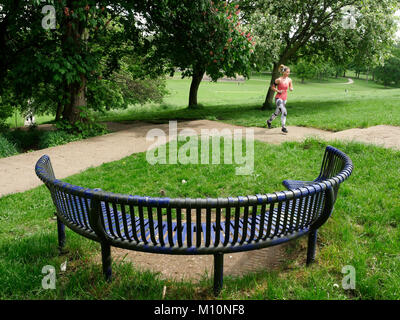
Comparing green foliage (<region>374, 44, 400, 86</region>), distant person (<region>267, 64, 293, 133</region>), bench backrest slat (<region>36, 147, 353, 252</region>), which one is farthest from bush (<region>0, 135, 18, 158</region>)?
green foliage (<region>374, 44, 400, 86</region>)

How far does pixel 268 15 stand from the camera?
53.2 ft

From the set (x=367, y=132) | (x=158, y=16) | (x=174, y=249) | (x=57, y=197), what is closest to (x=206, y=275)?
(x=174, y=249)

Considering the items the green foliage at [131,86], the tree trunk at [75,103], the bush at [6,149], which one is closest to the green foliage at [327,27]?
the green foliage at [131,86]

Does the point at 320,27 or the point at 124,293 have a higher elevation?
the point at 320,27

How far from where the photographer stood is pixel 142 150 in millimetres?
7984

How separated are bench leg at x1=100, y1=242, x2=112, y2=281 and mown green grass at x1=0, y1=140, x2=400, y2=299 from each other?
0.07 metres

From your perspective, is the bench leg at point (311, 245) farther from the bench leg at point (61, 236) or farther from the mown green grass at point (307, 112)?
the mown green grass at point (307, 112)

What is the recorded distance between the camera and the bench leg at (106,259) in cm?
273

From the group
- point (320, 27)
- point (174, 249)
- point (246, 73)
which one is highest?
point (320, 27)

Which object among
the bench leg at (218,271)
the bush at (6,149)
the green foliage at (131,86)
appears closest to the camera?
the bench leg at (218,271)

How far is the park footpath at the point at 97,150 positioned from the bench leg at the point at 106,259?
137 inches

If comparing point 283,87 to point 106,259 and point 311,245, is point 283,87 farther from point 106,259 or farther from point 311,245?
point 106,259
